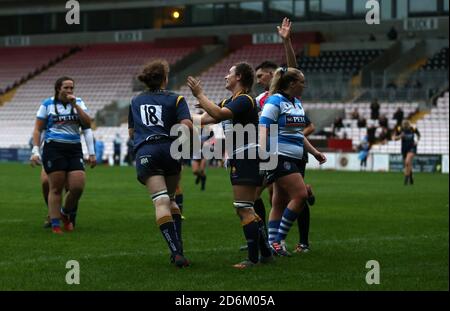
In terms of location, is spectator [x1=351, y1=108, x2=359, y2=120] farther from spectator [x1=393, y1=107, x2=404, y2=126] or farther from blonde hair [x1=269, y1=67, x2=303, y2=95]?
blonde hair [x1=269, y1=67, x2=303, y2=95]

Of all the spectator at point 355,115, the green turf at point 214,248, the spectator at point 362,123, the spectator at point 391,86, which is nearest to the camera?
the green turf at point 214,248

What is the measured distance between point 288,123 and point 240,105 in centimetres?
101

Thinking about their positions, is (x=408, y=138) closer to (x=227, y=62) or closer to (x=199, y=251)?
(x=199, y=251)

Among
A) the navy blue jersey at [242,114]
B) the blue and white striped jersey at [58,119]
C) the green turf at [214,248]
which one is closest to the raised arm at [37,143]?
the blue and white striped jersey at [58,119]

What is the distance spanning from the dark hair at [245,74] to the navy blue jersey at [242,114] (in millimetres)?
160

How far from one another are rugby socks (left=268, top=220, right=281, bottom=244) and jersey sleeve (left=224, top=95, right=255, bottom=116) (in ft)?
6.39

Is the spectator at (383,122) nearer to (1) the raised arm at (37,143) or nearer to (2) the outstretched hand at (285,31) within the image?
(1) the raised arm at (37,143)

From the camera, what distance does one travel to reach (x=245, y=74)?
33.3 ft

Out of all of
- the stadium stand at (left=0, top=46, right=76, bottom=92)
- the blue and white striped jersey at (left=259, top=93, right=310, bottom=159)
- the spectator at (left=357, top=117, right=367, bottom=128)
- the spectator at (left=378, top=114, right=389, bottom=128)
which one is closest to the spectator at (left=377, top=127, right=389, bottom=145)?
the spectator at (left=378, top=114, right=389, bottom=128)

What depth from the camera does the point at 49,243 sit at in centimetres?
1247

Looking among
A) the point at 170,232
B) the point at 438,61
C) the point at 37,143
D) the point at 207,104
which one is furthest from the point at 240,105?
the point at 438,61

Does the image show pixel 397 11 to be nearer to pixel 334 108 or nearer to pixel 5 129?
pixel 334 108

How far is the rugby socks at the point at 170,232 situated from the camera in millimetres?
9984

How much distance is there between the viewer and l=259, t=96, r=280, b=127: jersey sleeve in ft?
34.3
